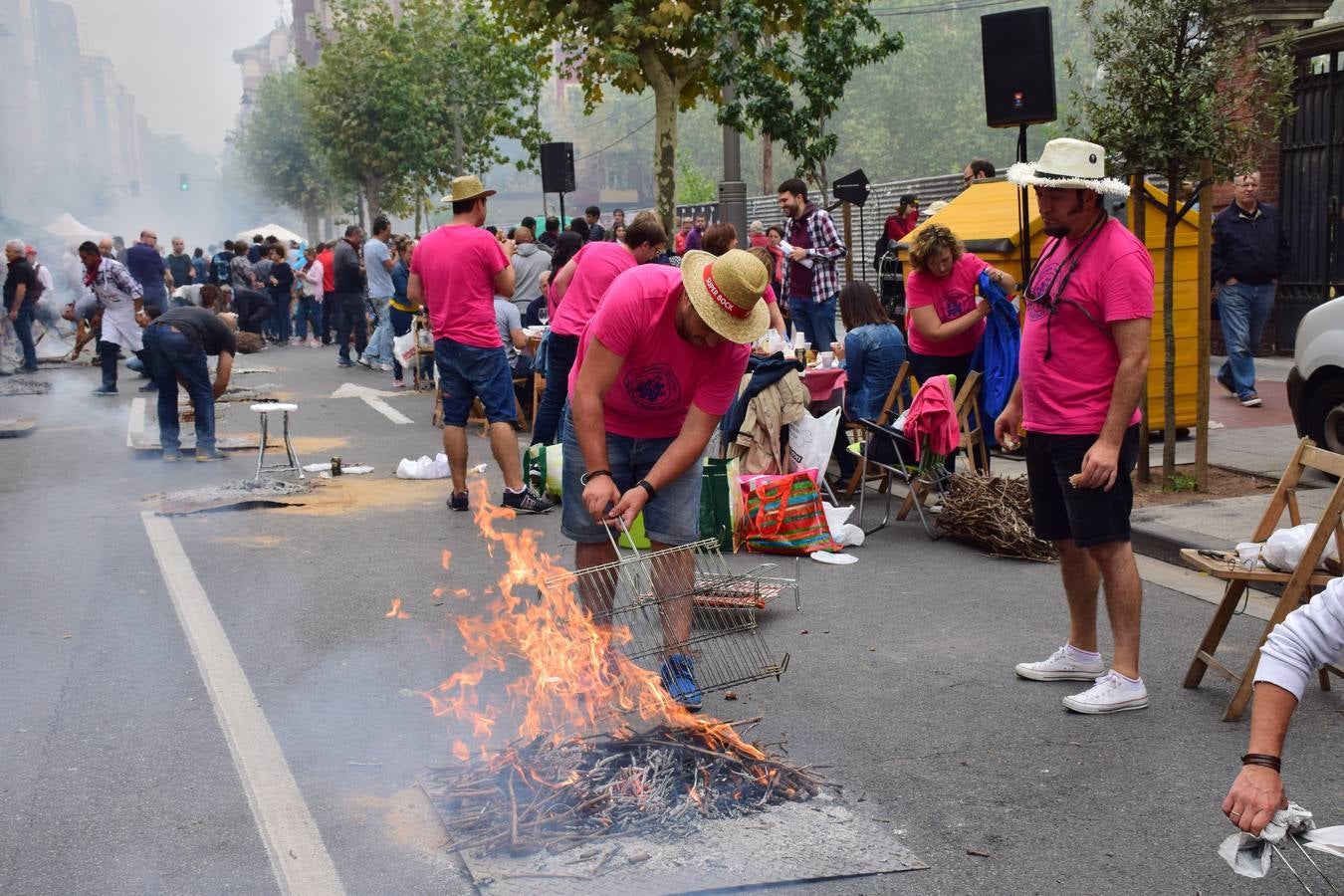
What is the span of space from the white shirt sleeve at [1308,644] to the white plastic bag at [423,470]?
8336mm

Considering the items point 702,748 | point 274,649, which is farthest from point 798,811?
point 274,649

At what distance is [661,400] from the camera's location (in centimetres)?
471

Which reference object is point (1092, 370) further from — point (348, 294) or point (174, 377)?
point (348, 294)

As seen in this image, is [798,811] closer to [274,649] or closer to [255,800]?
[255,800]

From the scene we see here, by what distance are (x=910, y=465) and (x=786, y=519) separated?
3.89 feet

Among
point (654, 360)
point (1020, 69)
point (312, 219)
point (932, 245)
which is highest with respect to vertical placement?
point (312, 219)

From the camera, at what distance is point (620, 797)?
12.9ft

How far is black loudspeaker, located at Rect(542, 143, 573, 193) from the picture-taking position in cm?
2041

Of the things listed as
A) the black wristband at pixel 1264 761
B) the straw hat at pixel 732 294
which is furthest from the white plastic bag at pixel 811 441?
the black wristband at pixel 1264 761

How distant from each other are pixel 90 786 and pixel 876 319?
20.0 ft

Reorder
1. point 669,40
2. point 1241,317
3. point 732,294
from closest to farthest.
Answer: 1. point 732,294
2. point 1241,317
3. point 669,40

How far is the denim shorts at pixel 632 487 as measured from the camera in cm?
482

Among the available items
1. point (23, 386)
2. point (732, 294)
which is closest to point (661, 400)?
point (732, 294)

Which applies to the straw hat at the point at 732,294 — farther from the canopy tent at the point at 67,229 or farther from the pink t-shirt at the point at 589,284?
the canopy tent at the point at 67,229
